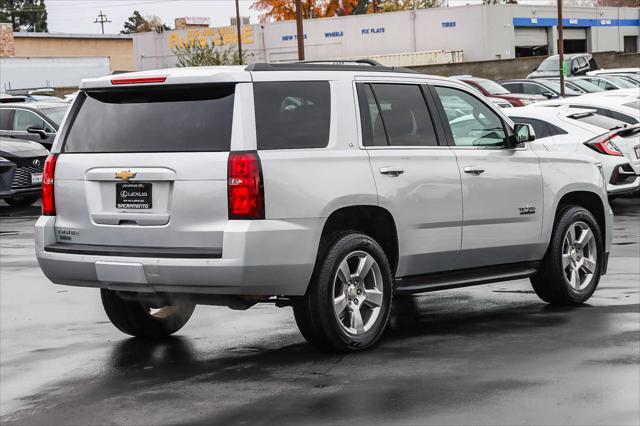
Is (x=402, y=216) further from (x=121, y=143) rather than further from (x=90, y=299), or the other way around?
(x=90, y=299)

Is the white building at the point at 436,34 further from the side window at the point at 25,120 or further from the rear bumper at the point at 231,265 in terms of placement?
the rear bumper at the point at 231,265

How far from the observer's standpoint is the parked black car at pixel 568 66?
47.2 meters

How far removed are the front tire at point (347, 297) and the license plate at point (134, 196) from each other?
1.16m

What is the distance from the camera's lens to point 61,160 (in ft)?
25.9

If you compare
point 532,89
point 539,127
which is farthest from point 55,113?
point 532,89

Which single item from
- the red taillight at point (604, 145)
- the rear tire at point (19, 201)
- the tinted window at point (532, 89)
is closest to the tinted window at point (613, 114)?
the red taillight at point (604, 145)

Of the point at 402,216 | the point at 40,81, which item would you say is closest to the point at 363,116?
the point at 402,216

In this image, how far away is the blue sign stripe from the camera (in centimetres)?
8244

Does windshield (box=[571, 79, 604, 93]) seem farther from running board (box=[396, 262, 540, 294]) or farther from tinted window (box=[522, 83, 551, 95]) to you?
running board (box=[396, 262, 540, 294])

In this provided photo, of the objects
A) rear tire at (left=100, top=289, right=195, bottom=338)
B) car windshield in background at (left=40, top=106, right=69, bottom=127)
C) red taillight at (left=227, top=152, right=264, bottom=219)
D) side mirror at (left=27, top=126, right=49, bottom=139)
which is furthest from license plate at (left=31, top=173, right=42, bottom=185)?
red taillight at (left=227, top=152, right=264, bottom=219)

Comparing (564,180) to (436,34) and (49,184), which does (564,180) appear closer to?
(49,184)

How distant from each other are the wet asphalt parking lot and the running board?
35cm

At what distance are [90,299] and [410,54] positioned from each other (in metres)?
69.3

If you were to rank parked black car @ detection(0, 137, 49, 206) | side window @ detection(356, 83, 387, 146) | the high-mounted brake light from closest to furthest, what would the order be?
the high-mounted brake light
side window @ detection(356, 83, 387, 146)
parked black car @ detection(0, 137, 49, 206)
